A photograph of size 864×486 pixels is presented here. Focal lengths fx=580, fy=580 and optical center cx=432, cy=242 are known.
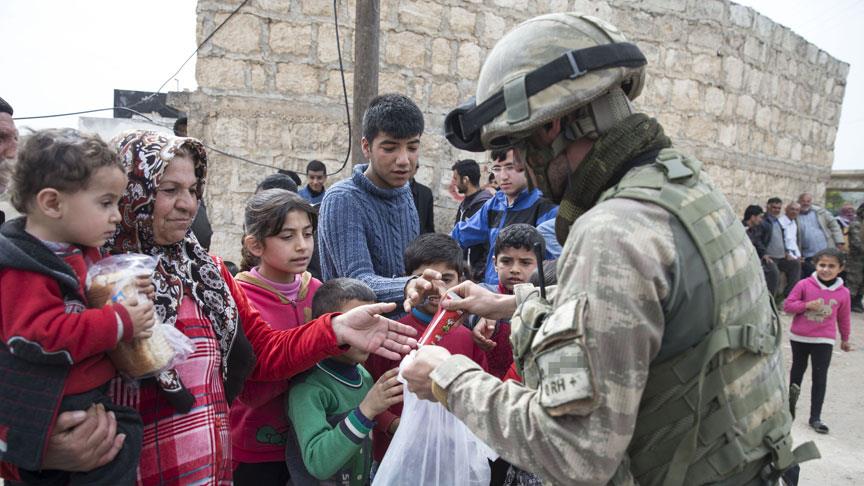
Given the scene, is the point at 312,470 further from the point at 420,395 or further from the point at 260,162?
the point at 260,162

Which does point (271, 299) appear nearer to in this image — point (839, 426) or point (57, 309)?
point (57, 309)

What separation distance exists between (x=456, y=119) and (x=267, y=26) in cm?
524

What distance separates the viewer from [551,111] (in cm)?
143

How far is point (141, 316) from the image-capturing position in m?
1.56

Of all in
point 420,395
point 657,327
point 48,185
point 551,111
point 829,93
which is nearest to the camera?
point 657,327

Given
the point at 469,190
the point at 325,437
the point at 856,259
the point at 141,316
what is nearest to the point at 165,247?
the point at 141,316

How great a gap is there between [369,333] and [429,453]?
49cm

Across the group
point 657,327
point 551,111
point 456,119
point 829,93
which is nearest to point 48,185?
point 456,119

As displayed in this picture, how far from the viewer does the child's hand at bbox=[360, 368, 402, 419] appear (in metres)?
2.03

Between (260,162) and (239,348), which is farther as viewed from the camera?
(260,162)

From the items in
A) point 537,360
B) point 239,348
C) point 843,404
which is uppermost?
point 537,360

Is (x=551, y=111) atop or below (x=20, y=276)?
atop

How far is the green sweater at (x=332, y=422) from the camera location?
6.67ft

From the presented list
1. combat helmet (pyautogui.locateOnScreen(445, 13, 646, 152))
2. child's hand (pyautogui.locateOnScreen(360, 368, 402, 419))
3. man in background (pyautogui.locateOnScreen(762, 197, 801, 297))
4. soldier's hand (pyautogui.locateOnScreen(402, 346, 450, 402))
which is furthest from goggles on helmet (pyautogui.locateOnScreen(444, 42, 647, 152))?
man in background (pyautogui.locateOnScreen(762, 197, 801, 297))
